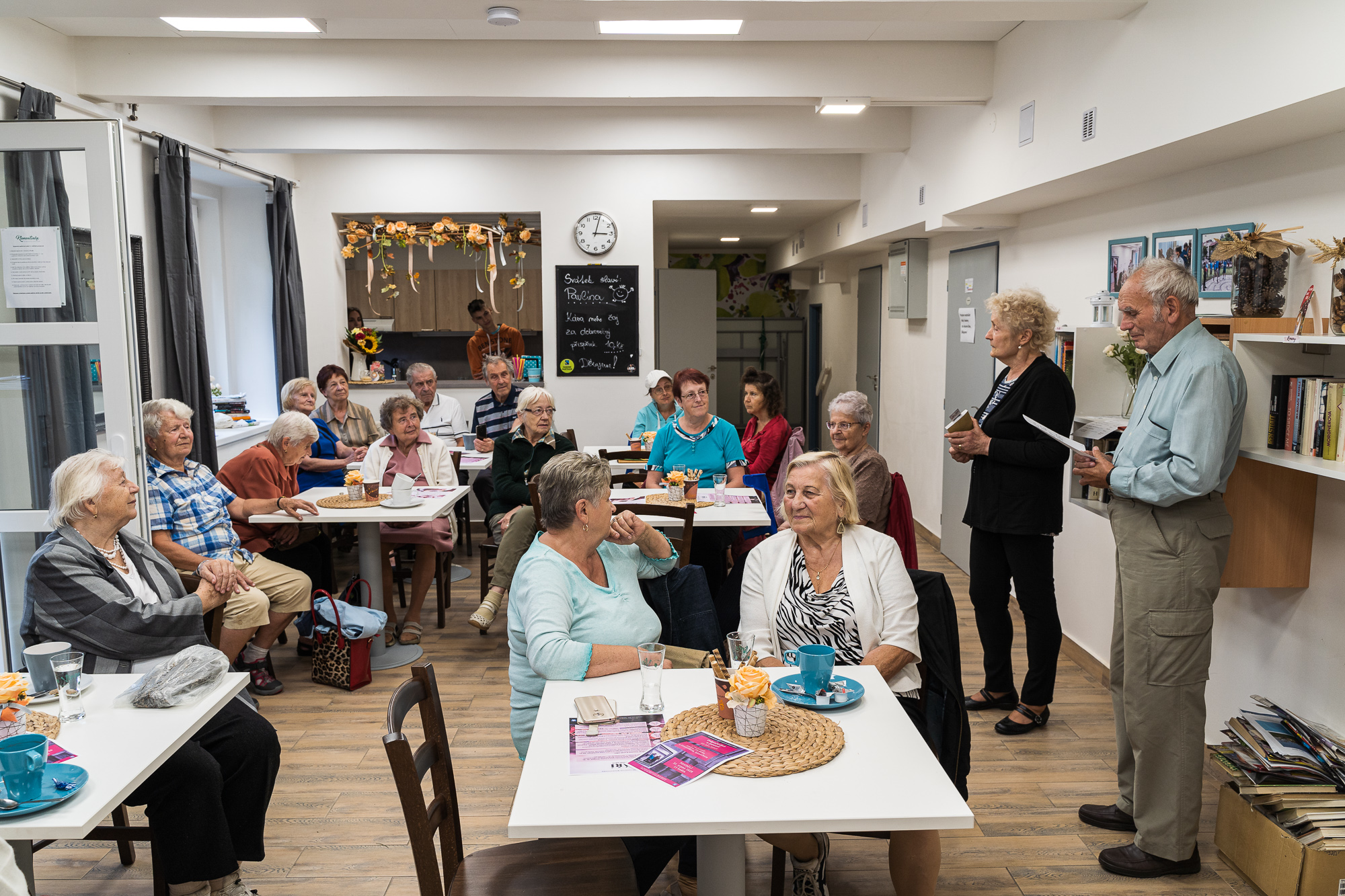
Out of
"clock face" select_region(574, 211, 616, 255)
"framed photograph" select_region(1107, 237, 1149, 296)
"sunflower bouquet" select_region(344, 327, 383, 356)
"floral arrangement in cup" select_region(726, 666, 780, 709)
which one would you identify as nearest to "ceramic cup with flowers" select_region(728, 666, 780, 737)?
"floral arrangement in cup" select_region(726, 666, 780, 709)

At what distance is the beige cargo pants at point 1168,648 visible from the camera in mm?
2664

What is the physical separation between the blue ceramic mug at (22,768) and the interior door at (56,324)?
6.43ft

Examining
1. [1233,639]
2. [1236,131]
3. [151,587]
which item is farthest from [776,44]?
[151,587]

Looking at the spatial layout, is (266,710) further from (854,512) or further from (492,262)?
(492,262)

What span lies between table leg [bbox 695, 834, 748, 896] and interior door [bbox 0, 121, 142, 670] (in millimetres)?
2601

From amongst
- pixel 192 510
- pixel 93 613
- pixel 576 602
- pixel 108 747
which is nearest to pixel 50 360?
pixel 192 510

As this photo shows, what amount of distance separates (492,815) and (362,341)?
16.5 feet

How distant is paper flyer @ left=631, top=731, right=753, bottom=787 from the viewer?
1822 mm

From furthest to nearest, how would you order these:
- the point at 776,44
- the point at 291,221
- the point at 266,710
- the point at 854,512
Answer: the point at 291,221
the point at 776,44
the point at 266,710
the point at 854,512

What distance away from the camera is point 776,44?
476 cm

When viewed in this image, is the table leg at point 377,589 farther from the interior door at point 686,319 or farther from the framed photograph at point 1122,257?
the interior door at point 686,319

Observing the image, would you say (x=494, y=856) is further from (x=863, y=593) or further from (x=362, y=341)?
(x=362, y=341)

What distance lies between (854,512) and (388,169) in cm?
572

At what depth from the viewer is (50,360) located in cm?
362
